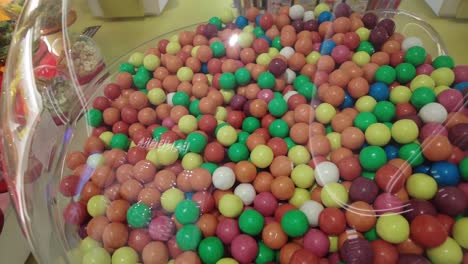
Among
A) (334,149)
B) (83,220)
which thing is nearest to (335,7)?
(334,149)

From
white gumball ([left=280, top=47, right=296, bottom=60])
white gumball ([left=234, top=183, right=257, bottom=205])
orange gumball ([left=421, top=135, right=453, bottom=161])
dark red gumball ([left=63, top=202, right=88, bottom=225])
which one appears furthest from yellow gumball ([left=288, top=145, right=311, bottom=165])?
dark red gumball ([left=63, top=202, right=88, bottom=225])

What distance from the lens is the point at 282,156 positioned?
2.31 ft

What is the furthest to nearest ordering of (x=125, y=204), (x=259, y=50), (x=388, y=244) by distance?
(x=259, y=50)
(x=125, y=204)
(x=388, y=244)

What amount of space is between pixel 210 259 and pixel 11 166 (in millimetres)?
427

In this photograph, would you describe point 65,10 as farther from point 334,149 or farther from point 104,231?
point 334,149

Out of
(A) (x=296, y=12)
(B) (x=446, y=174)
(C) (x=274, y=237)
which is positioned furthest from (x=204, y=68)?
(B) (x=446, y=174)

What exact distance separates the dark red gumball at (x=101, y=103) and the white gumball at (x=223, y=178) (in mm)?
406

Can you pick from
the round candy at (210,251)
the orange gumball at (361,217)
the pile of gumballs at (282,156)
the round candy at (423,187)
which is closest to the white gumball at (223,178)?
the pile of gumballs at (282,156)

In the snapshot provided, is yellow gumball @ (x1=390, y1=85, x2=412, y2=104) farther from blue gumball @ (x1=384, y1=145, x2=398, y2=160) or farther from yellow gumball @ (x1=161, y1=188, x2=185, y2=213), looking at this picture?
yellow gumball @ (x1=161, y1=188, x2=185, y2=213)

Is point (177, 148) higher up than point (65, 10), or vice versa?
point (65, 10)

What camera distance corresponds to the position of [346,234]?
0.57 meters

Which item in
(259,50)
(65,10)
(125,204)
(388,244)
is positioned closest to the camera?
(388,244)

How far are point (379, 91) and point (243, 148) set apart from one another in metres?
0.35

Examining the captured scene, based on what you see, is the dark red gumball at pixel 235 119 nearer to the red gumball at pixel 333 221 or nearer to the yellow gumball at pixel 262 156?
the yellow gumball at pixel 262 156
